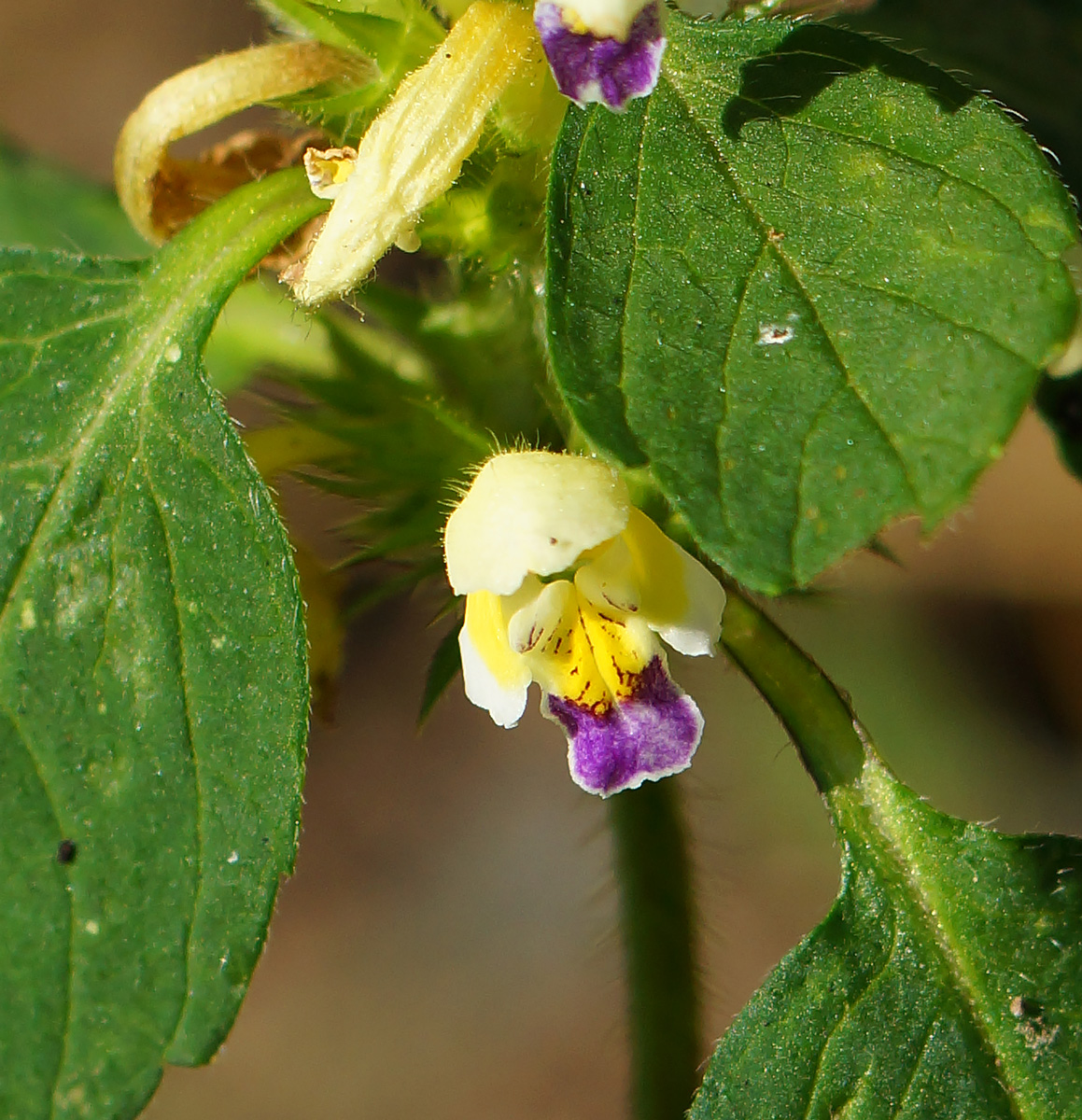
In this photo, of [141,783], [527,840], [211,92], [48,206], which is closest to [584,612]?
[141,783]

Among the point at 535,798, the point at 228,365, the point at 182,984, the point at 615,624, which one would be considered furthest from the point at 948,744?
the point at 182,984

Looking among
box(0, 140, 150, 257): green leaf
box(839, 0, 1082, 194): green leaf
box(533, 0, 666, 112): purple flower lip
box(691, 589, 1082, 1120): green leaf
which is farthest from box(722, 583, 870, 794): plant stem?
box(0, 140, 150, 257): green leaf

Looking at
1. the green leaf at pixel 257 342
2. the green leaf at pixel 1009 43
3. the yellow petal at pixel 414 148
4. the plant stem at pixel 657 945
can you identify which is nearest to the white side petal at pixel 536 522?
the yellow petal at pixel 414 148

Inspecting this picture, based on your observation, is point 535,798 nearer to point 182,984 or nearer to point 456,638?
point 456,638

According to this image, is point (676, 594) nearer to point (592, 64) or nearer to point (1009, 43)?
point (592, 64)

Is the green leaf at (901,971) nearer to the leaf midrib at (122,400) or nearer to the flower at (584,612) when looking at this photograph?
the flower at (584,612)

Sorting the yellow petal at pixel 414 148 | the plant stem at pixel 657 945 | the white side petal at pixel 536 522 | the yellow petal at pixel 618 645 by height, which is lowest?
the plant stem at pixel 657 945

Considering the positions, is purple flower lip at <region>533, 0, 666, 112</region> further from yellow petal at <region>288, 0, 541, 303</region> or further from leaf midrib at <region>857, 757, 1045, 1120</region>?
leaf midrib at <region>857, 757, 1045, 1120</region>

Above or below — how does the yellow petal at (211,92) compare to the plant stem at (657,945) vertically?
above
